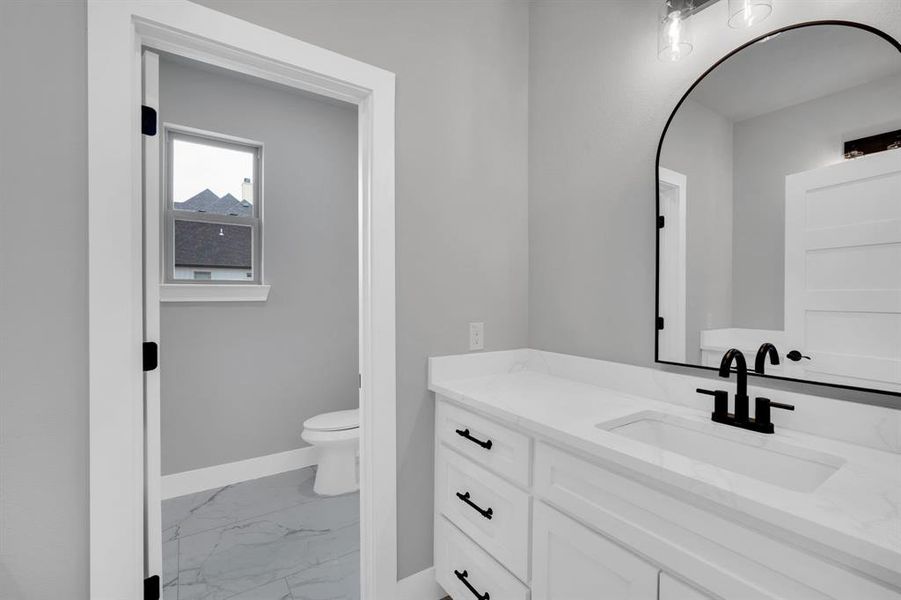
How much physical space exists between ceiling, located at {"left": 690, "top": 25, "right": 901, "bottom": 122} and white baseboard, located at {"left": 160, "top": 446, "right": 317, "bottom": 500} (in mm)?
3083

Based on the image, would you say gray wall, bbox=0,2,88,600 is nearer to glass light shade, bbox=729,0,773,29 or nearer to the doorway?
the doorway

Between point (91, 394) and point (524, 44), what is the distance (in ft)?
7.18

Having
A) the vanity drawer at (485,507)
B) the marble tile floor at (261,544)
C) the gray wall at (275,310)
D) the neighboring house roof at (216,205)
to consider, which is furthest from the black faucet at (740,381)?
the neighboring house roof at (216,205)

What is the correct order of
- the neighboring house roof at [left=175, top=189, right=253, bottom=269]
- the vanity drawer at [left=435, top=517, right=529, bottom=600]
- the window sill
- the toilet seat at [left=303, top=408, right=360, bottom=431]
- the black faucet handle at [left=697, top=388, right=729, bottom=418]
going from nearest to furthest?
1. the black faucet handle at [left=697, top=388, right=729, bottom=418]
2. the vanity drawer at [left=435, top=517, right=529, bottom=600]
3. the window sill
4. the toilet seat at [left=303, top=408, right=360, bottom=431]
5. the neighboring house roof at [left=175, top=189, right=253, bottom=269]

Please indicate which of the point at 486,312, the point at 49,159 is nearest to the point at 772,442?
the point at 486,312

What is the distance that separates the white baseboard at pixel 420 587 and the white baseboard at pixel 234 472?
1.62 meters

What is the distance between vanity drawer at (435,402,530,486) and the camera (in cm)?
126

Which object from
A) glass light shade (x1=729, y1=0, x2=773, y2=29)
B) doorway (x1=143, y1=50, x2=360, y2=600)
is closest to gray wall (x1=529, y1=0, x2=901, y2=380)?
glass light shade (x1=729, y1=0, x2=773, y2=29)

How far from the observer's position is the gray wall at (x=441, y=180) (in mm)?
1629

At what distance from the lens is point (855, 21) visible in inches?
42.1

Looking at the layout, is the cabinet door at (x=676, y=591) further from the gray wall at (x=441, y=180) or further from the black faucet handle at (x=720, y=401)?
the gray wall at (x=441, y=180)

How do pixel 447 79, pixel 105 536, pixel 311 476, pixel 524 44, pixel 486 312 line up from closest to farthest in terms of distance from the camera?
pixel 105 536
pixel 447 79
pixel 486 312
pixel 524 44
pixel 311 476

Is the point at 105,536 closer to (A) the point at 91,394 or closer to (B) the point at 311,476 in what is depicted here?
(A) the point at 91,394

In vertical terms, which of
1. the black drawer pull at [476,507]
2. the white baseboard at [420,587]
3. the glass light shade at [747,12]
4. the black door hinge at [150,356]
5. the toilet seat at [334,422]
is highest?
the glass light shade at [747,12]
